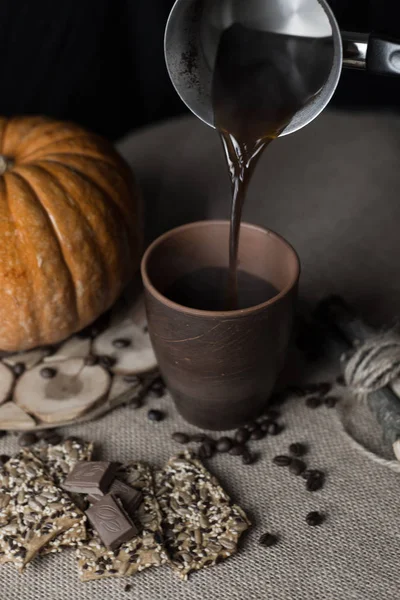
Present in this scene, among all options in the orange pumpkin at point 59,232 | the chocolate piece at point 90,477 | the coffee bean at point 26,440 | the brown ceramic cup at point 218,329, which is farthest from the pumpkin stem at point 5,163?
the chocolate piece at point 90,477

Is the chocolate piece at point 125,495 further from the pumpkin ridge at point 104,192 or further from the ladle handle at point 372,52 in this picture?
the ladle handle at point 372,52

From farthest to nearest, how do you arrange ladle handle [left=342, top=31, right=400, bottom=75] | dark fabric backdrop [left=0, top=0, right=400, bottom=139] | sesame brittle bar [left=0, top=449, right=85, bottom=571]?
dark fabric backdrop [left=0, top=0, right=400, bottom=139] → sesame brittle bar [left=0, top=449, right=85, bottom=571] → ladle handle [left=342, top=31, right=400, bottom=75]

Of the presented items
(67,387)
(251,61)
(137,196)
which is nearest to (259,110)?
(251,61)

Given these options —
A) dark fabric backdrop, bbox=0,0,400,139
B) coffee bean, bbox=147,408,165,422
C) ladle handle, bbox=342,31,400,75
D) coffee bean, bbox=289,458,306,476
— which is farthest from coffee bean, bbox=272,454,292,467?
dark fabric backdrop, bbox=0,0,400,139

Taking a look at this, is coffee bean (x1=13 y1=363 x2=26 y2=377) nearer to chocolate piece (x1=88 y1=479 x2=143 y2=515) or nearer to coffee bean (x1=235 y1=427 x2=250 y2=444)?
chocolate piece (x1=88 y1=479 x2=143 y2=515)

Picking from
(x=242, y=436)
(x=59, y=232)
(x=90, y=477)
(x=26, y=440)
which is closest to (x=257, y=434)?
(x=242, y=436)

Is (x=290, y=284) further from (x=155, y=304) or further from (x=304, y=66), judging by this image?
(x=304, y=66)

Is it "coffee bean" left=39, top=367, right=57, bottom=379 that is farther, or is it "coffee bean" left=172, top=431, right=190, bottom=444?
"coffee bean" left=39, top=367, right=57, bottom=379
